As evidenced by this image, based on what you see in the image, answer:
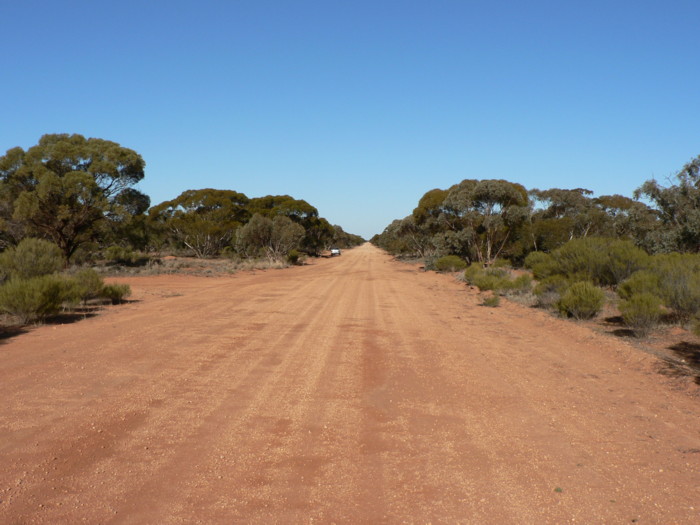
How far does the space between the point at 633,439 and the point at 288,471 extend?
12.2 ft

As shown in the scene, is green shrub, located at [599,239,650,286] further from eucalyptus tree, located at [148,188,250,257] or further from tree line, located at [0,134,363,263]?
eucalyptus tree, located at [148,188,250,257]

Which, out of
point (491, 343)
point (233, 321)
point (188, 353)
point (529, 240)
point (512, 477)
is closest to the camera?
point (512, 477)

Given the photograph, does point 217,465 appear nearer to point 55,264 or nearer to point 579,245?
point 55,264

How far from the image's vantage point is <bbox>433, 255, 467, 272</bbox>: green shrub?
34719mm

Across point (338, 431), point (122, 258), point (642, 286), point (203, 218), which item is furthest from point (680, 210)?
point (203, 218)

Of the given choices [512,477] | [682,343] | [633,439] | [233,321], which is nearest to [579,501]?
[512,477]

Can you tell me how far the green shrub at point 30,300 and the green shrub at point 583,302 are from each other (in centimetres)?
1391

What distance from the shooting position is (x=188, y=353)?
8.84 metres

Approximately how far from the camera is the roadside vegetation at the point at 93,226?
14.9 metres

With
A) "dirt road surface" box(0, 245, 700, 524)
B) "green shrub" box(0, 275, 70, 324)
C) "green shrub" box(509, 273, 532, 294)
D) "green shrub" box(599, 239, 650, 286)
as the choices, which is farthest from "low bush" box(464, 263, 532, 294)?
"green shrub" box(0, 275, 70, 324)

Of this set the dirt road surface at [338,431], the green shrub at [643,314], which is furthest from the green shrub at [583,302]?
the dirt road surface at [338,431]

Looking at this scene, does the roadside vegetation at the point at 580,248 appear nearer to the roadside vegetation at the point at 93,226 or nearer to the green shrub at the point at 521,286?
the green shrub at the point at 521,286

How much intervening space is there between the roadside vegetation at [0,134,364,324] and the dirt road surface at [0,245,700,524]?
4.26 meters

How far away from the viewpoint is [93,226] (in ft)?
104
